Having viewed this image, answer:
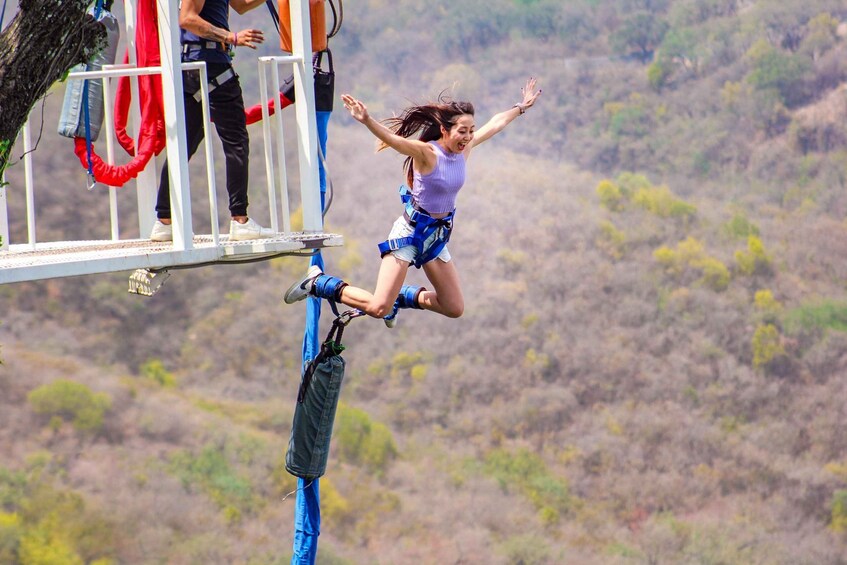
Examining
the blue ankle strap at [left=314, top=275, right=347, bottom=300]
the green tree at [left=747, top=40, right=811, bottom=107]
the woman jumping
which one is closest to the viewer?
the woman jumping

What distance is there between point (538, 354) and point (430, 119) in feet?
30.0

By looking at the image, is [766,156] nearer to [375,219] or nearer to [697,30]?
[697,30]

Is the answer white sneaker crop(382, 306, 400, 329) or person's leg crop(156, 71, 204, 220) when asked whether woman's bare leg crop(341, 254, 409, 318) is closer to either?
white sneaker crop(382, 306, 400, 329)

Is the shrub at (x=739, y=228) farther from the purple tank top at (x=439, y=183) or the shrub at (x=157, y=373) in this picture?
the purple tank top at (x=439, y=183)

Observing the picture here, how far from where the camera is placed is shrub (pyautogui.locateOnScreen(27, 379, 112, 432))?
13.4m

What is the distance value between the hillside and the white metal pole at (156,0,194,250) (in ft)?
31.4

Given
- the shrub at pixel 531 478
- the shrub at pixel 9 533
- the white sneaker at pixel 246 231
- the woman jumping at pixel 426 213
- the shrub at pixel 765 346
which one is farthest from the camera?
the shrub at pixel 765 346

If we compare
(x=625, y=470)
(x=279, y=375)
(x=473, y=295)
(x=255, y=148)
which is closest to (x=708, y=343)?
(x=625, y=470)

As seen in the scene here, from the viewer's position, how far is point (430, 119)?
511 centimetres

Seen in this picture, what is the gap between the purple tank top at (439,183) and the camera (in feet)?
16.3

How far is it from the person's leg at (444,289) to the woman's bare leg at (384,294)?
0.51 ft

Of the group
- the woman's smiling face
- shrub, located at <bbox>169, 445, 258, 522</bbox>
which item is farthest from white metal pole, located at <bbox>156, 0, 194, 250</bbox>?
shrub, located at <bbox>169, 445, 258, 522</bbox>

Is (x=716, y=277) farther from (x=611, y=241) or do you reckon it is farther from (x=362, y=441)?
(x=362, y=441)

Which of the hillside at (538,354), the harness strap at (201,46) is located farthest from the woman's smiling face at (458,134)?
the hillside at (538,354)
